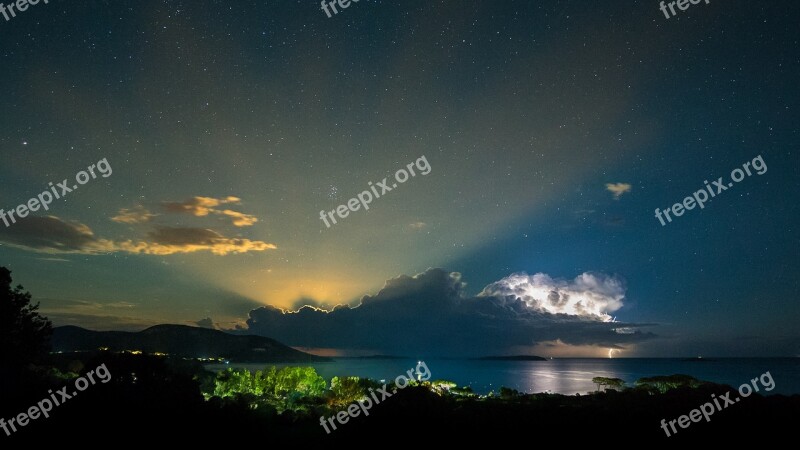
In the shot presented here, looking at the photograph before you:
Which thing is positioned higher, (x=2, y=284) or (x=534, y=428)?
(x=2, y=284)

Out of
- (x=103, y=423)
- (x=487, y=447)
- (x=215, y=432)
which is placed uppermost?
(x=103, y=423)

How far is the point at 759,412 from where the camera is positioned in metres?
23.4

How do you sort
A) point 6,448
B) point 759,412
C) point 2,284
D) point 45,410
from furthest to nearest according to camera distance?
point 2,284 < point 759,412 < point 45,410 < point 6,448

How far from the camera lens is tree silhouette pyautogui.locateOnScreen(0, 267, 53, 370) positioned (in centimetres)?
3278

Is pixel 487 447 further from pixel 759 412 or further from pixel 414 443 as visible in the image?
pixel 759 412

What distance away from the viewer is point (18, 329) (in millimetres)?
34219

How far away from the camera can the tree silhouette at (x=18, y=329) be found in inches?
1291

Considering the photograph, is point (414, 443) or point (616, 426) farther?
point (616, 426)

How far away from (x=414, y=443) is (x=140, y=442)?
10.0 meters

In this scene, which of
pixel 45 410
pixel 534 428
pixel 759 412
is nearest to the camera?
pixel 45 410

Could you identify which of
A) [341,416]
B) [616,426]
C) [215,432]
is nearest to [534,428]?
[616,426]

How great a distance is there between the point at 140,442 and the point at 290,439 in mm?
6254

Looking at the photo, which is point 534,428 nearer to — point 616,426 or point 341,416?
point 616,426

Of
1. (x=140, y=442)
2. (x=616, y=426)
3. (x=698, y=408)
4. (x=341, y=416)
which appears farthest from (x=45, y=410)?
(x=698, y=408)
